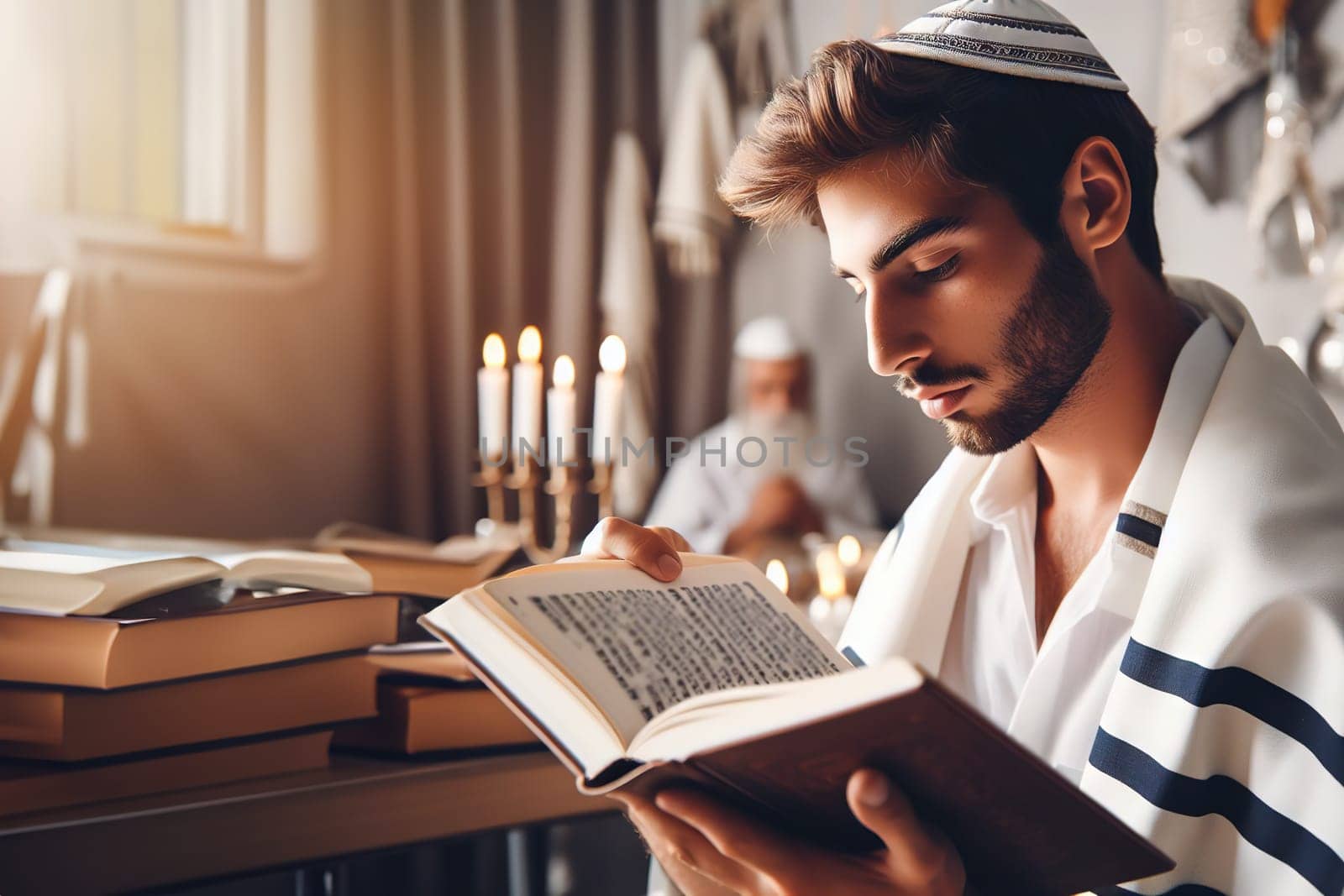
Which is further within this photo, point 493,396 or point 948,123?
point 493,396

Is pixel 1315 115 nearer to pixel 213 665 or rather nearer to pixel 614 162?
pixel 614 162

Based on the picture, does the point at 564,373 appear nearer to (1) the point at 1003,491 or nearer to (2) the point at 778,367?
(1) the point at 1003,491

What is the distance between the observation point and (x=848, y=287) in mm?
3889

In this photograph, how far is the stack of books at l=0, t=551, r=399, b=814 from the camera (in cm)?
76

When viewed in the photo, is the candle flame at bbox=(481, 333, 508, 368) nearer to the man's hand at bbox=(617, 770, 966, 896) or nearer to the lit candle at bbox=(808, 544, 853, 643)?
the lit candle at bbox=(808, 544, 853, 643)

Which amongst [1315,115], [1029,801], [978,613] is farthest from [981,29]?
[1315,115]

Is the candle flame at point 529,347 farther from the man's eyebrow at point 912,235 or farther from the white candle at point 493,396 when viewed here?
the man's eyebrow at point 912,235

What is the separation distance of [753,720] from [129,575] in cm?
49

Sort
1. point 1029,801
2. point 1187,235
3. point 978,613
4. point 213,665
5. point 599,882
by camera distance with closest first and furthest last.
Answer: point 1029,801, point 213,665, point 978,613, point 599,882, point 1187,235

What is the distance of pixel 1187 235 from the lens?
2.89m

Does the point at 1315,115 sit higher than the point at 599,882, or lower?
higher

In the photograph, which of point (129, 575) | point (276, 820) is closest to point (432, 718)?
point (276, 820)

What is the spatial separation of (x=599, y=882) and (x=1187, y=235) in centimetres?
214

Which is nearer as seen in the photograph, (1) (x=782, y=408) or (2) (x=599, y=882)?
(2) (x=599, y=882)
